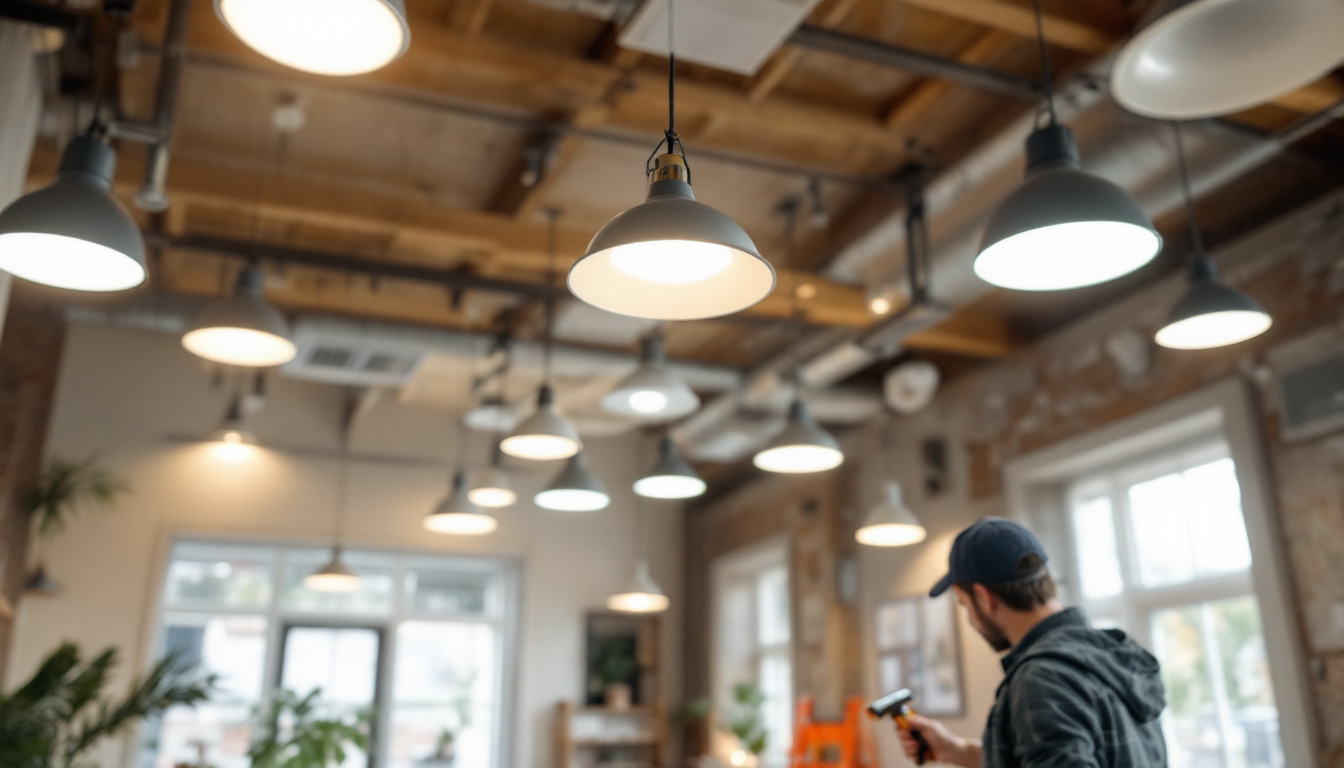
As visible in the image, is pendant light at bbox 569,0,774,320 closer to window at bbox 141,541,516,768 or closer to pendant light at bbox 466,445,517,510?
pendant light at bbox 466,445,517,510

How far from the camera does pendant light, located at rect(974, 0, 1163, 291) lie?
2156 mm

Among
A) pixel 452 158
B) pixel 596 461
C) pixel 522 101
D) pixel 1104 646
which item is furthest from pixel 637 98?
pixel 596 461

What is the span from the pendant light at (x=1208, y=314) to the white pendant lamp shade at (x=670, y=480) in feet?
6.78

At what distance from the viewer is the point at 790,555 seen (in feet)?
27.5

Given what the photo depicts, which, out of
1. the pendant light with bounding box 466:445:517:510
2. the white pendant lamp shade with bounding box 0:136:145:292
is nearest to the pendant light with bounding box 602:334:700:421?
the pendant light with bounding box 466:445:517:510

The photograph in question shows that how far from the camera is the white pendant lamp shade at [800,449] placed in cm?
449

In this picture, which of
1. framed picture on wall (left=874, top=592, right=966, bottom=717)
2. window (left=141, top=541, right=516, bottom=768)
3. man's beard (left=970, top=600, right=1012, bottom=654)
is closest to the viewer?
man's beard (left=970, top=600, right=1012, bottom=654)

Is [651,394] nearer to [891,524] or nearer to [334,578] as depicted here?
[891,524]

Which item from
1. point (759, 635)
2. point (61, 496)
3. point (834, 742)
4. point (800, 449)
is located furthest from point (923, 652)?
point (61, 496)

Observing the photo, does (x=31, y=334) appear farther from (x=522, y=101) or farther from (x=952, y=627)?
(x=952, y=627)

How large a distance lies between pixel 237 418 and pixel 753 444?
3576 mm

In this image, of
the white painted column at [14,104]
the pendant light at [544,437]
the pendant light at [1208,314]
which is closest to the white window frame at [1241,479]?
the pendant light at [1208,314]

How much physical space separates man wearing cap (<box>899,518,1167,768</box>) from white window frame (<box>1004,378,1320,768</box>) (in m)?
2.68

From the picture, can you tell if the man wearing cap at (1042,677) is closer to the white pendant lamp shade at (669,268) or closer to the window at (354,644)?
the white pendant lamp shade at (669,268)
